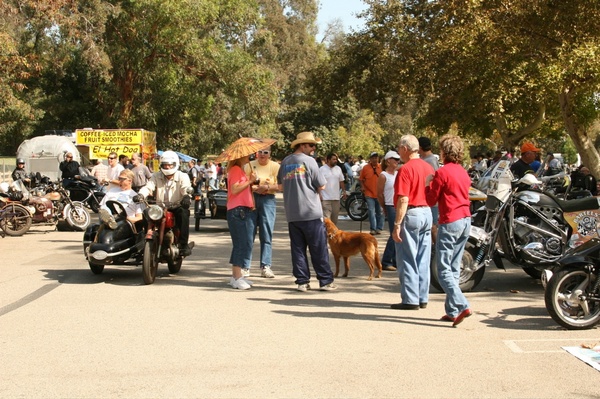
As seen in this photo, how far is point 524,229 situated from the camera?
9.70m

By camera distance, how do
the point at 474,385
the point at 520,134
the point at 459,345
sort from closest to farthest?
1. the point at 474,385
2. the point at 459,345
3. the point at 520,134

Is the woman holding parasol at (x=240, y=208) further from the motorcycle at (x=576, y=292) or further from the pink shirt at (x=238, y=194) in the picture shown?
the motorcycle at (x=576, y=292)

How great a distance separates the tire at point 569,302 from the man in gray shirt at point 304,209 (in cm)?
304

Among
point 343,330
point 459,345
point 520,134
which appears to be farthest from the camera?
point 520,134

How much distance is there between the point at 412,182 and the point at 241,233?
2.90 m

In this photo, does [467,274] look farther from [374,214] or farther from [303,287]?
[374,214]

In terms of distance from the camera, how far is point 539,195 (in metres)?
9.96

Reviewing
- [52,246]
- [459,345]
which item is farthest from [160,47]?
[459,345]

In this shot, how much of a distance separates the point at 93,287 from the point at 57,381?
4587 mm

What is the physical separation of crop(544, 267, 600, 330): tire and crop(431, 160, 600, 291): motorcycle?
1930 millimetres

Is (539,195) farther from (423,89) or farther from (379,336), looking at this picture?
(423,89)

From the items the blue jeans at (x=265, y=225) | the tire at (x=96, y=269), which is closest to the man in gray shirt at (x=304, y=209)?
the blue jeans at (x=265, y=225)

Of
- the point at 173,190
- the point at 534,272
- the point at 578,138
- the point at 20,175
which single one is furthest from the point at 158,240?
the point at 578,138

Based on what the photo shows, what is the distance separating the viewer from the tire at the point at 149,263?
33.7 ft
